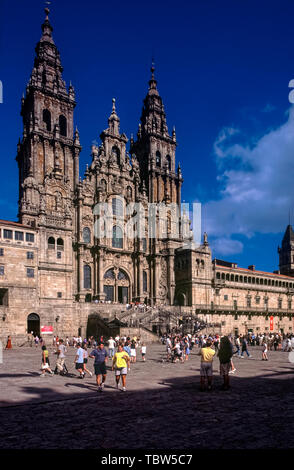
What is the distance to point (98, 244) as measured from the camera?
60750 millimetres

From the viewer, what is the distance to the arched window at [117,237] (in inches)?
2525

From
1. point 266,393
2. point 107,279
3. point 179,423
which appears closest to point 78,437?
point 179,423

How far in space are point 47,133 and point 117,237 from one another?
18586 mm

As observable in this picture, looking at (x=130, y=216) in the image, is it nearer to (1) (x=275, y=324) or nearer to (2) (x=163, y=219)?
(2) (x=163, y=219)

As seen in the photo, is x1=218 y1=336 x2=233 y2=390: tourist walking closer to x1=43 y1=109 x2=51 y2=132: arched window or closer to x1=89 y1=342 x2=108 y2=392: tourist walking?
x1=89 y1=342 x2=108 y2=392: tourist walking

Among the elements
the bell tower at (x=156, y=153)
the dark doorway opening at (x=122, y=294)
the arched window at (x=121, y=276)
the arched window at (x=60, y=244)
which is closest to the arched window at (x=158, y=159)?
the bell tower at (x=156, y=153)

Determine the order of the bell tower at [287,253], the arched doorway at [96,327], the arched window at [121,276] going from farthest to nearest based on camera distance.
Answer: the bell tower at [287,253]
the arched window at [121,276]
the arched doorway at [96,327]

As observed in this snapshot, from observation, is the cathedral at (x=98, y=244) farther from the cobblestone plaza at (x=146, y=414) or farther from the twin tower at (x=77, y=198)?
the cobblestone plaza at (x=146, y=414)

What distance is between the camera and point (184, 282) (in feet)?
217

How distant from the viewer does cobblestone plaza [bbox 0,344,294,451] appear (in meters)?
9.50

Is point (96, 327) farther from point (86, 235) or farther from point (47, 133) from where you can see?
point (47, 133)

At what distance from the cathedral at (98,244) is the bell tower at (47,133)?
0.52 ft

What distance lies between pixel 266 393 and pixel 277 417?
4.36 metres

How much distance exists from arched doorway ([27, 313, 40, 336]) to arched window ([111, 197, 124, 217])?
73.8 feet
